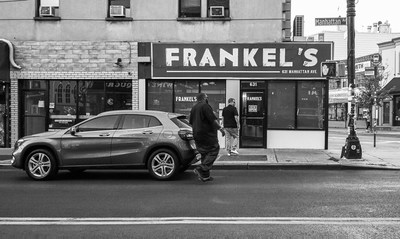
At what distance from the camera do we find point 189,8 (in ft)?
51.8

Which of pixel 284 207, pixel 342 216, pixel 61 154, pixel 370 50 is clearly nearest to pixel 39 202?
pixel 61 154

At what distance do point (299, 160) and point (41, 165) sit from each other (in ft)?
22.9

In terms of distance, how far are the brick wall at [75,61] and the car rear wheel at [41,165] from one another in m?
6.31

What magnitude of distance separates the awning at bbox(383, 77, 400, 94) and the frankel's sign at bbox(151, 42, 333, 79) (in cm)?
2170

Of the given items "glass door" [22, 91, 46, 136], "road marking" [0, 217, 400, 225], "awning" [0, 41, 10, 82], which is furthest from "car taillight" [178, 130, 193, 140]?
"awning" [0, 41, 10, 82]

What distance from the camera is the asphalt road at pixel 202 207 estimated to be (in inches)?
215

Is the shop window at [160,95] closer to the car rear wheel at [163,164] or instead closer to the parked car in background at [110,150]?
the parked car in background at [110,150]

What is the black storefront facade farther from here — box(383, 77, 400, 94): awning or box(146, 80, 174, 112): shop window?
box(383, 77, 400, 94): awning

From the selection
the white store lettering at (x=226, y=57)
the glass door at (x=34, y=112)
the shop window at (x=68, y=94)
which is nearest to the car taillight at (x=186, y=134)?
the white store lettering at (x=226, y=57)

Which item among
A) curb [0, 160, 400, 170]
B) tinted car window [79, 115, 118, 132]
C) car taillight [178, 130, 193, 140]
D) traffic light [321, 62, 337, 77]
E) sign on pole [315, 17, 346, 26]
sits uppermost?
sign on pole [315, 17, 346, 26]

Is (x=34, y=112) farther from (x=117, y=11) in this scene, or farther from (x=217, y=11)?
(x=217, y=11)

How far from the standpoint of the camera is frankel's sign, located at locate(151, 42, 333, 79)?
15.2 meters

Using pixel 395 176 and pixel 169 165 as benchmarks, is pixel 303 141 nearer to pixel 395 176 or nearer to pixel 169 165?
pixel 395 176

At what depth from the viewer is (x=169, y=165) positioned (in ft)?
31.2
